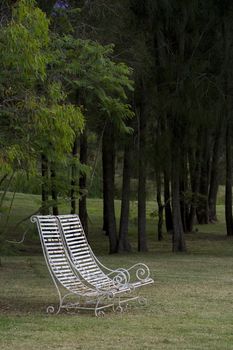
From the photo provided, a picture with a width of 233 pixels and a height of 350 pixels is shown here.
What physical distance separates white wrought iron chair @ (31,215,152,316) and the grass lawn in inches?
11.1

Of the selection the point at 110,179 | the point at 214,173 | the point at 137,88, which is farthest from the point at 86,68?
the point at 214,173

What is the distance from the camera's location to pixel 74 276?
946 cm

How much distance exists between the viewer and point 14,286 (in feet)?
41.4

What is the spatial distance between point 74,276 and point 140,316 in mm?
1128

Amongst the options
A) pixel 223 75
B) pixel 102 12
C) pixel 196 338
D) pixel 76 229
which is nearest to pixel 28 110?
pixel 76 229

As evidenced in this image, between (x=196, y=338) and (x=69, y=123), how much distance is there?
333cm

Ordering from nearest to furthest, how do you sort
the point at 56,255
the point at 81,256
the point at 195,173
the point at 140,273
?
the point at 56,255, the point at 81,256, the point at 140,273, the point at 195,173

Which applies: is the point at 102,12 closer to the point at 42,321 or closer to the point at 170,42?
the point at 170,42

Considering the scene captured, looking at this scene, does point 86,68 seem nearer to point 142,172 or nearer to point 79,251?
point 79,251

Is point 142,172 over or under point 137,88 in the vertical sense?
under

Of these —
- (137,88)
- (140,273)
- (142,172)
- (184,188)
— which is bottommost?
(140,273)

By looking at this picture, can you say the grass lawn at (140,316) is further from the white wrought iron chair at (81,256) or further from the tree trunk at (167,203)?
the tree trunk at (167,203)

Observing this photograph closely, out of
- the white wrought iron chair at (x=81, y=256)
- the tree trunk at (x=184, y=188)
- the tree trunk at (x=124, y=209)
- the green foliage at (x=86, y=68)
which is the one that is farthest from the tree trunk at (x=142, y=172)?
the white wrought iron chair at (x=81, y=256)

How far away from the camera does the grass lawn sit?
7.21m
